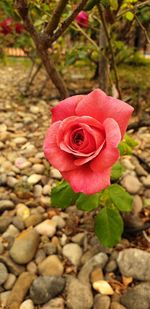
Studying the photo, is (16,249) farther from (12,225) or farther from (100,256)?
(100,256)

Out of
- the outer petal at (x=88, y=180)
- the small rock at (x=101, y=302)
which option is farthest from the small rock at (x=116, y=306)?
the outer petal at (x=88, y=180)

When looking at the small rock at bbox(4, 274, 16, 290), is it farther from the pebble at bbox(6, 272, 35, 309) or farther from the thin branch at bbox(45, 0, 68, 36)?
the thin branch at bbox(45, 0, 68, 36)

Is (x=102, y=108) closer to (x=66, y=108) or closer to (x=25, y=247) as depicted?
(x=66, y=108)

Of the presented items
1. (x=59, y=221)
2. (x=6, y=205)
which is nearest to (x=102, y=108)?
(x=59, y=221)

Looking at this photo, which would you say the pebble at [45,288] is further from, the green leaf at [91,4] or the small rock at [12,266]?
the green leaf at [91,4]

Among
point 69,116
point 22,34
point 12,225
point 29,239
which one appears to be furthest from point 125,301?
point 22,34

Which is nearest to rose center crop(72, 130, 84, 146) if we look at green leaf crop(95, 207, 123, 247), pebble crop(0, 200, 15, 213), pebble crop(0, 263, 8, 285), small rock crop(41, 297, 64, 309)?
green leaf crop(95, 207, 123, 247)
